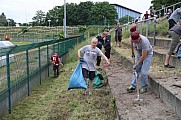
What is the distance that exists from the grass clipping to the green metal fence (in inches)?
11.8

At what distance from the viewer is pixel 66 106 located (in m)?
7.28

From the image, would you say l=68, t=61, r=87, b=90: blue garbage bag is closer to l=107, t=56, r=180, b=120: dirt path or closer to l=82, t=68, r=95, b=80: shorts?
l=82, t=68, r=95, b=80: shorts

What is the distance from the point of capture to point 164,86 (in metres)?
5.65

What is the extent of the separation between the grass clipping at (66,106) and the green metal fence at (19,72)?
0.99 feet

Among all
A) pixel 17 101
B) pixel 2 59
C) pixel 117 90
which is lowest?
pixel 17 101

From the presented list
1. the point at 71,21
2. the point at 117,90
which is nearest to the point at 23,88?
the point at 117,90

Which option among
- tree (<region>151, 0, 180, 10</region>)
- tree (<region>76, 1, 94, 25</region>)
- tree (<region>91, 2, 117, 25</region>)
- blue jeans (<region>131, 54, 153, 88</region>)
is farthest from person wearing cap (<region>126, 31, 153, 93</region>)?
tree (<region>76, 1, 94, 25</region>)

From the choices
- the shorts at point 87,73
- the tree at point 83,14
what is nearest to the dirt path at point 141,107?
the shorts at point 87,73

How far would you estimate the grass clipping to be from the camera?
20.4 ft

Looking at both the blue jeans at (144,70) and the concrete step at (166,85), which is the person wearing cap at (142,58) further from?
the concrete step at (166,85)

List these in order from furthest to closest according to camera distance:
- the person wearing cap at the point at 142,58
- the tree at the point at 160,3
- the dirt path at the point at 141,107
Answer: the tree at the point at 160,3 → the person wearing cap at the point at 142,58 → the dirt path at the point at 141,107

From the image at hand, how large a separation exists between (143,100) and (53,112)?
2296mm

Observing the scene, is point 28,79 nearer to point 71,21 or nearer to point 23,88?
point 23,88

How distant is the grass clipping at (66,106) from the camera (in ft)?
20.4
